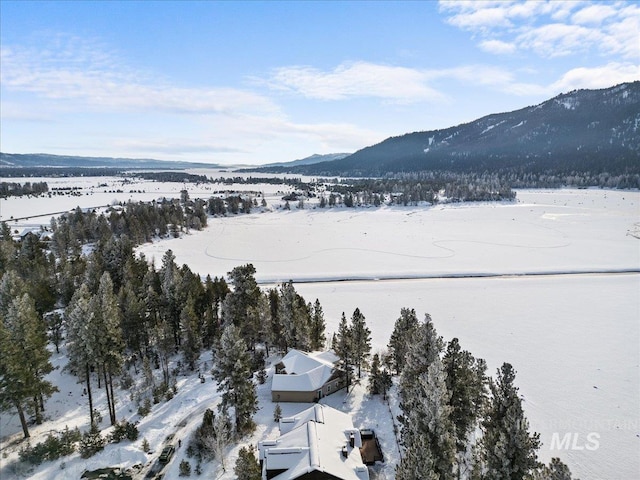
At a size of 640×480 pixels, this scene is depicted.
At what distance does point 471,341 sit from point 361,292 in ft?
78.5

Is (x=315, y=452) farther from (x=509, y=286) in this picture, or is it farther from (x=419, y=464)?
(x=509, y=286)

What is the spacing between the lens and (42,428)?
96.4 ft

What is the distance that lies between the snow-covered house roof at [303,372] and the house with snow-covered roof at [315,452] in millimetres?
7989

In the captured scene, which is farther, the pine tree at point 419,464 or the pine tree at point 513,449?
the pine tree at point 513,449

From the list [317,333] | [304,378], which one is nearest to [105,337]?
[304,378]

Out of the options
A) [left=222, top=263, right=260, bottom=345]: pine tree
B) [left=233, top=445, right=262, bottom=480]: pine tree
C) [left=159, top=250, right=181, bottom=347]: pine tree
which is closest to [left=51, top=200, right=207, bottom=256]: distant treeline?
[left=159, top=250, right=181, bottom=347]: pine tree

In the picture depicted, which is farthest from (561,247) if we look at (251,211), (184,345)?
(251,211)

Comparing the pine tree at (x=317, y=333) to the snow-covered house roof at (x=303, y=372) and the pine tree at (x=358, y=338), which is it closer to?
the snow-covered house roof at (x=303, y=372)

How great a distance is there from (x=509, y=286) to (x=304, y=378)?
161 feet

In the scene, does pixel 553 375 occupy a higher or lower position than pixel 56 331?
lower

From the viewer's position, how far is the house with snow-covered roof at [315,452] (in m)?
21.3

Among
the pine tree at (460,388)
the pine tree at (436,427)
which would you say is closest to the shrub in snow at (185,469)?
the pine tree at (436,427)

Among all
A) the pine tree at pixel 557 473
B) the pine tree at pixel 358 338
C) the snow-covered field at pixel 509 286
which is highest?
the pine tree at pixel 557 473

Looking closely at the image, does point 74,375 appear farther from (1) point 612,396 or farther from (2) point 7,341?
(1) point 612,396
